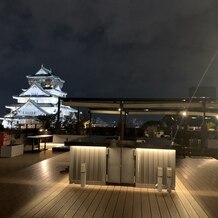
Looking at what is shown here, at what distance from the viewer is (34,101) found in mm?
47406

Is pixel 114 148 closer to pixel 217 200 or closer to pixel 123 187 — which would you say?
pixel 123 187

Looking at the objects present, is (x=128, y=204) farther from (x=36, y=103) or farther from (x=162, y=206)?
(x=36, y=103)

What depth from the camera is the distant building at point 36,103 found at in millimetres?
44594

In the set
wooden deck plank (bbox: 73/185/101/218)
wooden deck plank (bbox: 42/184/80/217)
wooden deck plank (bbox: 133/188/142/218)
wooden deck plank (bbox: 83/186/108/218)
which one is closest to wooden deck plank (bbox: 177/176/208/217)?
wooden deck plank (bbox: 133/188/142/218)

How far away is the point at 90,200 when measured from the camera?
18.7ft

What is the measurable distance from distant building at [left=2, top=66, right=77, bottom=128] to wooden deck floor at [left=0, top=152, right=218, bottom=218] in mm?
33621

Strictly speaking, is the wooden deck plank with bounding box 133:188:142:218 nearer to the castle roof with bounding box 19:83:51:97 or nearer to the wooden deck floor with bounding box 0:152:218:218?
the wooden deck floor with bounding box 0:152:218:218

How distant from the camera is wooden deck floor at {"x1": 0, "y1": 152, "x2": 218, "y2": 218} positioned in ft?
15.9

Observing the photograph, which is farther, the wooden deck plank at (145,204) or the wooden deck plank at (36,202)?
the wooden deck plank at (145,204)

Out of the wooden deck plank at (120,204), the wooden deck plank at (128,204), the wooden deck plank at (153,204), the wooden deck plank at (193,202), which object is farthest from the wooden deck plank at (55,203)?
the wooden deck plank at (193,202)

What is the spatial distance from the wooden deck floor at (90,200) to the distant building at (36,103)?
110 feet

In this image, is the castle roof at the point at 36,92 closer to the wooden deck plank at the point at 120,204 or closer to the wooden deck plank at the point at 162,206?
the wooden deck plank at the point at 120,204

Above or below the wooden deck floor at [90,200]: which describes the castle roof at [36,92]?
above

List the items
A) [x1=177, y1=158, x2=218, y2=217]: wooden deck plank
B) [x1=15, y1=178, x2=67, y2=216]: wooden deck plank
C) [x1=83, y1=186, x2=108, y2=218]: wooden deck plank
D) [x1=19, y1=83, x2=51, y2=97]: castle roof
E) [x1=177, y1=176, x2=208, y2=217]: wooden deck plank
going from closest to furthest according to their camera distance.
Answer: [x1=177, y1=158, x2=218, y2=217]: wooden deck plank → [x1=15, y1=178, x2=67, y2=216]: wooden deck plank → [x1=83, y1=186, x2=108, y2=218]: wooden deck plank → [x1=177, y1=176, x2=208, y2=217]: wooden deck plank → [x1=19, y1=83, x2=51, y2=97]: castle roof
